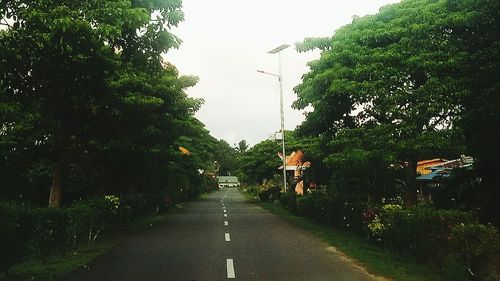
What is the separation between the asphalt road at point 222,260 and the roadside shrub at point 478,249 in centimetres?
186

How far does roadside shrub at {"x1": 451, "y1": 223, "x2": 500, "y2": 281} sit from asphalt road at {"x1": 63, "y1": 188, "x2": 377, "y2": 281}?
186 cm

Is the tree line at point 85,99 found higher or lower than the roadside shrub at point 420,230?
higher

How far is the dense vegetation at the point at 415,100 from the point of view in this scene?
12172 mm

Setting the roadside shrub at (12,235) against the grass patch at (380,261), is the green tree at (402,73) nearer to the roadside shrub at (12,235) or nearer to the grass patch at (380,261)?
the grass patch at (380,261)

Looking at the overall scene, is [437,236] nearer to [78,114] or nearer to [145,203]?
[78,114]

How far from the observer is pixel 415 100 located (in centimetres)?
1436

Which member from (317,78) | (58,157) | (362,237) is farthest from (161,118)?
(362,237)

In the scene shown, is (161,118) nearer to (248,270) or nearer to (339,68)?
(339,68)

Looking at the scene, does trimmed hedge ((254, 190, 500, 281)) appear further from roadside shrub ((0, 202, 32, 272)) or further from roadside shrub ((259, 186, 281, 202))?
roadside shrub ((259, 186, 281, 202))

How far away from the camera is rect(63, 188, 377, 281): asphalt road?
9383 mm

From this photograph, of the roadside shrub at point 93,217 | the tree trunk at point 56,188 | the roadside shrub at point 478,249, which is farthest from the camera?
the tree trunk at point 56,188

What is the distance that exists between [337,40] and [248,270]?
9.60 meters

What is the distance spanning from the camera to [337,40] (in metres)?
16.5

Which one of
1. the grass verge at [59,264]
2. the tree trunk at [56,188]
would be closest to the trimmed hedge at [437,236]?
the grass verge at [59,264]
